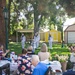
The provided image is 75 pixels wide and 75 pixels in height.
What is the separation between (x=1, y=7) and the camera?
1872 centimetres

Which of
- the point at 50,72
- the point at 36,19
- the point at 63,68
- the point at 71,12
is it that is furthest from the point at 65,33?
the point at 50,72

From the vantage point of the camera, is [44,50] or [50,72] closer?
[50,72]

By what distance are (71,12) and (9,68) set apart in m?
19.9

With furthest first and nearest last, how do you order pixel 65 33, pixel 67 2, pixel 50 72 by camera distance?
1. pixel 65 33
2. pixel 67 2
3. pixel 50 72

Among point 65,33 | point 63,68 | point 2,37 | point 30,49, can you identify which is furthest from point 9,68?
point 65,33

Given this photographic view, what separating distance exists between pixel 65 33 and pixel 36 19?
11227 mm

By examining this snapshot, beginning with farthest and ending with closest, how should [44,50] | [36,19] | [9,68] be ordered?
[36,19]
[44,50]
[9,68]

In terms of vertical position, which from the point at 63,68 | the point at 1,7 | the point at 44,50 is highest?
the point at 1,7

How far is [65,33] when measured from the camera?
175ft

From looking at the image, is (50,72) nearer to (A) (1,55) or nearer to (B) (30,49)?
(B) (30,49)

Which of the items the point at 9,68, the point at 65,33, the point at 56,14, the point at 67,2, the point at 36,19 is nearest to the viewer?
the point at 9,68

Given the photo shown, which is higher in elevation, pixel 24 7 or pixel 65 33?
pixel 24 7

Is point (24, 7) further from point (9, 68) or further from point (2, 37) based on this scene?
point (9, 68)

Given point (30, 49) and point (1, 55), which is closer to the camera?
point (30, 49)
